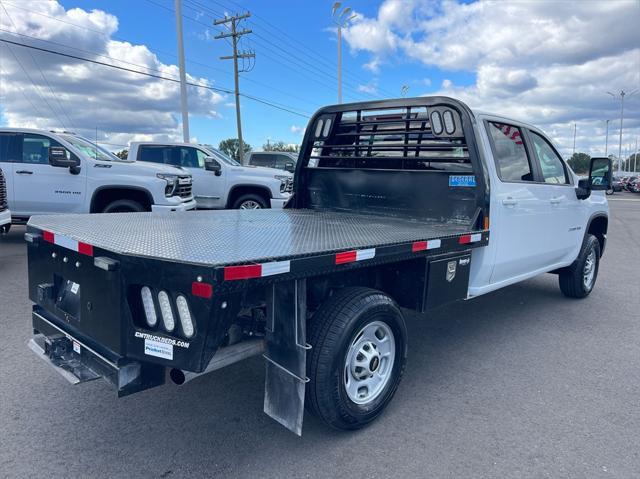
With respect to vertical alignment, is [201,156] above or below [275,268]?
above

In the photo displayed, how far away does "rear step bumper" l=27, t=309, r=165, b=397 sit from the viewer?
2.56 metres

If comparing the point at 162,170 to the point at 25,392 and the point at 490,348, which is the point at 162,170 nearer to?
the point at 25,392

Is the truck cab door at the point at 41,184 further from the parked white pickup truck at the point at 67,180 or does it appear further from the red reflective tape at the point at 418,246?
the red reflective tape at the point at 418,246

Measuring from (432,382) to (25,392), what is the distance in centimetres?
289

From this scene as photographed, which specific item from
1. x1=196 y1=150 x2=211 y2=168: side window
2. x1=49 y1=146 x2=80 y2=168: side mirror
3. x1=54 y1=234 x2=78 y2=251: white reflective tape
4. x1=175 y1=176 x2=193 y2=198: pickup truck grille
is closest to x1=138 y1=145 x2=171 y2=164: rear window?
x1=196 y1=150 x2=211 y2=168: side window

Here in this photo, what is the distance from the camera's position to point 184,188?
953 centimetres

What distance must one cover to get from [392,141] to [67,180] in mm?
6204

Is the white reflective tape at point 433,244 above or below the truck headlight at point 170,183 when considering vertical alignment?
below

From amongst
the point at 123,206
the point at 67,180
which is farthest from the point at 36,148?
the point at 123,206

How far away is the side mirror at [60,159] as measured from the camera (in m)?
8.18

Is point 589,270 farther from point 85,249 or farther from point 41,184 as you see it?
point 41,184

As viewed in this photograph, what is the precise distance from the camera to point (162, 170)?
8.95m

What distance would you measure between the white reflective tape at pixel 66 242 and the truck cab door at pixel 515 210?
10.0ft

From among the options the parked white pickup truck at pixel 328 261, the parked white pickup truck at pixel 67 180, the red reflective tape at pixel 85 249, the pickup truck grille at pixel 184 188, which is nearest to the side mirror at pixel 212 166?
the pickup truck grille at pixel 184 188
